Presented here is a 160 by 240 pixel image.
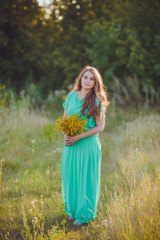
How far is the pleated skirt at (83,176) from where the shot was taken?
3.20m

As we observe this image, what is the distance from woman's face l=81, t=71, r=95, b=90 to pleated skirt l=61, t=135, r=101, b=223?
25.9 inches

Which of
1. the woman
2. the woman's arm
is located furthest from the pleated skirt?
the woman's arm

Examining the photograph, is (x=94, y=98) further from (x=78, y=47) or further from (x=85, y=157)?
(x=78, y=47)

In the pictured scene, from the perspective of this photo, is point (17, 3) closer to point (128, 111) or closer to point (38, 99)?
point (38, 99)

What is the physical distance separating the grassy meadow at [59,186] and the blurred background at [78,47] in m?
4.32

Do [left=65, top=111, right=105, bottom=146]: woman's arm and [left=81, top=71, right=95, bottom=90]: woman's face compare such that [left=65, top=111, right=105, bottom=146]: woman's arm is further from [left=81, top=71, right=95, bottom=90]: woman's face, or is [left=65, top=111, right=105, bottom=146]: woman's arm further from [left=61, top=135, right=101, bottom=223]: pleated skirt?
[left=81, top=71, right=95, bottom=90]: woman's face

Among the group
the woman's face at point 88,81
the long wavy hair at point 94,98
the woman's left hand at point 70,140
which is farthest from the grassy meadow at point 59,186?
the woman's face at point 88,81

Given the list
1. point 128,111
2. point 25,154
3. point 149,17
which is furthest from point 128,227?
point 149,17

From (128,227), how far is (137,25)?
12.1 m

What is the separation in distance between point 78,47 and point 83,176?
42.9ft

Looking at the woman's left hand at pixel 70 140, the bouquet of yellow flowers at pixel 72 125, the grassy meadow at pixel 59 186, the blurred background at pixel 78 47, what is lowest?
the grassy meadow at pixel 59 186

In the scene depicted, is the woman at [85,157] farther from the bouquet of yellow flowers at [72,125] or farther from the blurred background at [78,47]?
the blurred background at [78,47]

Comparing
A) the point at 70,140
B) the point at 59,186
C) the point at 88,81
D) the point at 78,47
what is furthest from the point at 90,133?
the point at 78,47

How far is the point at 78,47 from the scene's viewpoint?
50.0ft
